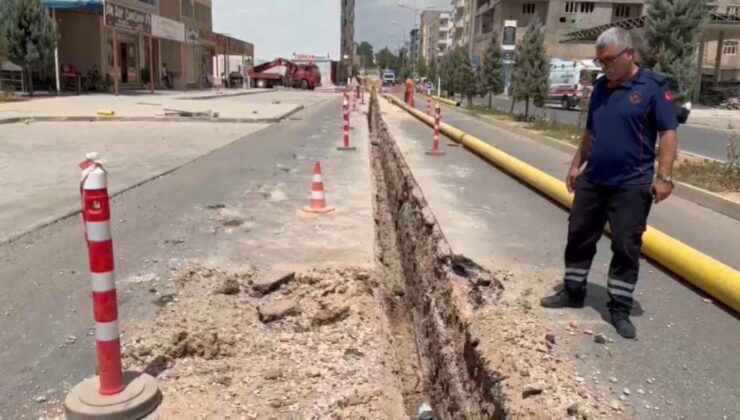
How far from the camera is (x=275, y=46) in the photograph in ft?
238

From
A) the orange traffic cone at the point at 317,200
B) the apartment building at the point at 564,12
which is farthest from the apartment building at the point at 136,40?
the apartment building at the point at 564,12

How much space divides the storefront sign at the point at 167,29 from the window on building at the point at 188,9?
671 centimetres

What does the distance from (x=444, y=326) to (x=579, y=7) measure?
72292 millimetres

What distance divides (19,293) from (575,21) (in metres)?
72.4

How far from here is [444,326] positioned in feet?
17.2

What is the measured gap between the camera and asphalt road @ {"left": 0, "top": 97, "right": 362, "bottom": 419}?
12.3 ft

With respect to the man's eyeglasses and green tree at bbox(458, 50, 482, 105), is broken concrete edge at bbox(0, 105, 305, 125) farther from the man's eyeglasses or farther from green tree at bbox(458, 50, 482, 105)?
the man's eyeglasses

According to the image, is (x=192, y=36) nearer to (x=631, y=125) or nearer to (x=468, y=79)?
(x=468, y=79)

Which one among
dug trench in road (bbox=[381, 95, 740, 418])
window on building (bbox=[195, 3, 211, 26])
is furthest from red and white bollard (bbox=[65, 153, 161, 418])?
window on building (bbox=[195, 3, 211, 26])

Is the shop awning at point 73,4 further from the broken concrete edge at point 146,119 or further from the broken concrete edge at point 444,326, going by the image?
the broken concrete edge at point 444,326

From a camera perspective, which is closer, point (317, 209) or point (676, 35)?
point (317, 209)

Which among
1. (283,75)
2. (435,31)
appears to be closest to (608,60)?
(283,75)

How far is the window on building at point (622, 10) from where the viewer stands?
70.9 metres

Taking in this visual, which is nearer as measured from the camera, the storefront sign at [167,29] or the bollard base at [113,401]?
the bollard base at [113,401]
